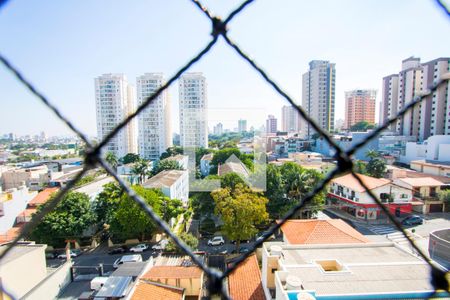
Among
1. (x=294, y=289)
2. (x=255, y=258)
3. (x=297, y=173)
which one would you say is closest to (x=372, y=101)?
(x=297, y=173)

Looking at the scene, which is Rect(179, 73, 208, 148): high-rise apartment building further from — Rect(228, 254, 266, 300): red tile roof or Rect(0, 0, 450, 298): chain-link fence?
Rect(0, 0, 450, 298): chain-link fence

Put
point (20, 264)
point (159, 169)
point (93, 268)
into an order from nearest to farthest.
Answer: point (20, 264) → point (93, 268) → point (159, 169)

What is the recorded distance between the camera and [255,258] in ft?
26.7

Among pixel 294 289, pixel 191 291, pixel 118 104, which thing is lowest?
pixel 191 291

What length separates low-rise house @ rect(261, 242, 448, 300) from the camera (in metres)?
4.22

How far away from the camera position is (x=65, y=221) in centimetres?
945

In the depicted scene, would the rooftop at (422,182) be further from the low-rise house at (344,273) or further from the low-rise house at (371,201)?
the low-rise house at (344,273)

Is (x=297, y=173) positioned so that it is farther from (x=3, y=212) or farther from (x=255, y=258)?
(x=3, y=212)

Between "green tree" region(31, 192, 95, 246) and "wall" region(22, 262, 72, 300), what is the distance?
250 centimetres

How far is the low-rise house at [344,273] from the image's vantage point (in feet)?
13.8

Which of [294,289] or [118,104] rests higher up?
[118,104]

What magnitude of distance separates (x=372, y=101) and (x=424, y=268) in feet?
147

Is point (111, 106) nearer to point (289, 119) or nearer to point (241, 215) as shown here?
point (241, 215)

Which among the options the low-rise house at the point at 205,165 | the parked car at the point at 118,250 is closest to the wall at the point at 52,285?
the parked car at the point at 118,250
